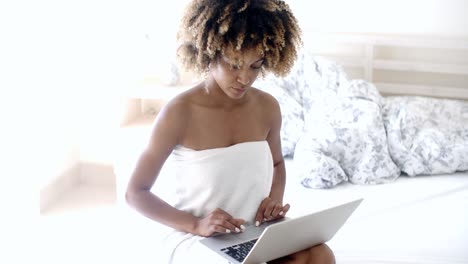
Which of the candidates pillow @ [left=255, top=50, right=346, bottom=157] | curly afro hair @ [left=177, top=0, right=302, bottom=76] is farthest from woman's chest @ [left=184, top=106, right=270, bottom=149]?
pillow @ [left=255, top=50, right=346, bottom=157]

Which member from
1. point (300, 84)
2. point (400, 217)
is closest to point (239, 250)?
point (400, 217)

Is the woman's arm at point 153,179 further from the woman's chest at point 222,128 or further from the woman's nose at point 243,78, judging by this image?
the woman's nose at point 243,78

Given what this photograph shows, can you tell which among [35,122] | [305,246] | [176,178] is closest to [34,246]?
[35,122]

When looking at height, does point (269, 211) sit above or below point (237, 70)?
below

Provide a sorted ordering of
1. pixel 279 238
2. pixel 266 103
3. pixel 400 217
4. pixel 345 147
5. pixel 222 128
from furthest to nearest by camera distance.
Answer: pixel 345 147
pixel 400 217
pixel 266 103
pixel 222 128
pixel 279 238

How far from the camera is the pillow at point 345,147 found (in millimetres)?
2209

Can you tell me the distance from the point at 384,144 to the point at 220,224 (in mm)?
1214

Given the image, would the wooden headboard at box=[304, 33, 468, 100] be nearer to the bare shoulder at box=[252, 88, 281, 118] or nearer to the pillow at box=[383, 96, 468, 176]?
the pillow at box=[383, 96, 468, 176]

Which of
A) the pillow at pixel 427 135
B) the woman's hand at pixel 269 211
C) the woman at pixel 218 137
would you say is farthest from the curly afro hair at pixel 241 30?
the pillow at pixel 427 135

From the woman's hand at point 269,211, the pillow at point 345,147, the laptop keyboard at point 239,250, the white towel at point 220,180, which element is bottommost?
the pillow at point 345,147

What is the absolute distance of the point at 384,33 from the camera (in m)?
2.96

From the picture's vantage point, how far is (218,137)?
145cm

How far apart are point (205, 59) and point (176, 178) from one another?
278 millimetres

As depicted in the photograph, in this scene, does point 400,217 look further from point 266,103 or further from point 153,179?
point 153,179
